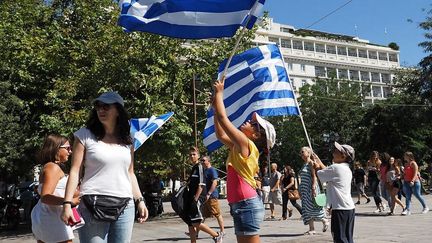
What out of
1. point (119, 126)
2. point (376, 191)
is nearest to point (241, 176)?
point (119, 126)

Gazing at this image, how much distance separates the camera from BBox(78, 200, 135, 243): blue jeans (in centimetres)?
383

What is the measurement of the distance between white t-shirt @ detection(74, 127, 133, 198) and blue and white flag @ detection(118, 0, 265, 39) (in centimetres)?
205

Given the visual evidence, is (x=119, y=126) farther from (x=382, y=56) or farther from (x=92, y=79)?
(x=382, y=56)

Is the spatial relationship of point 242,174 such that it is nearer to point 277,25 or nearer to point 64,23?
point 64,23

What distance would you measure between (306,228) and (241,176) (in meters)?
7.69

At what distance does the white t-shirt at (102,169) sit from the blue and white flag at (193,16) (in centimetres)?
205

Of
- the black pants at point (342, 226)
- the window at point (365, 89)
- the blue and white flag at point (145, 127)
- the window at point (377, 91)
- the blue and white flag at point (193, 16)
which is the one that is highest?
the window at point (377, 91)

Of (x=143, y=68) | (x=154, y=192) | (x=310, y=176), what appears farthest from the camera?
(x=154, y=192)

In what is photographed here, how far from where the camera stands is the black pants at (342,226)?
593 centimetres

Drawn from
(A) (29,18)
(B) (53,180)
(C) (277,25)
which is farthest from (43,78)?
(C) (277,25)

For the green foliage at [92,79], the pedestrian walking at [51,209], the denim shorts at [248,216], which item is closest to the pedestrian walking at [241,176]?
the denim shorts at [248,216]

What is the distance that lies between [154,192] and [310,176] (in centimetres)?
1141

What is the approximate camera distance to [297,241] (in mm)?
9680

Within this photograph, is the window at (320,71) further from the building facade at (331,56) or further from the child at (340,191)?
the child at (340,191)
